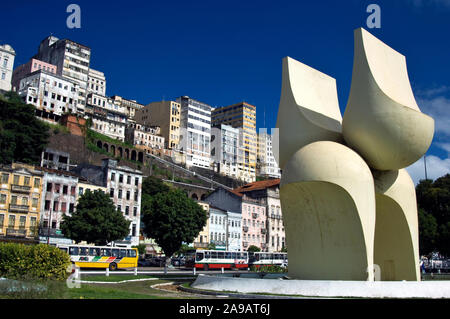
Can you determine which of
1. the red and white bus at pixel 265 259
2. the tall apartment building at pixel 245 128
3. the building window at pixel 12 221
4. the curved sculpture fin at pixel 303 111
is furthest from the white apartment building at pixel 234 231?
the tall apartment building at pixel 245 128

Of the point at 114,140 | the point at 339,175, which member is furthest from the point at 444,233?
the point at 114,140

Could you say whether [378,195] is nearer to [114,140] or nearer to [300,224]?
[300,224]

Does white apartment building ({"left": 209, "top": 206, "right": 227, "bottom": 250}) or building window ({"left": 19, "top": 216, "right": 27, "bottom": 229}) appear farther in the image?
white apartment building ({"left": 209, "top": 206, "right": 227, "bottom": 250})

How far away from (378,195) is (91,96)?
312 ft

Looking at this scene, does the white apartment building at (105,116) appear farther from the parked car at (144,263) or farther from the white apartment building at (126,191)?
the parked car at (144,263)

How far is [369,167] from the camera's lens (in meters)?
20.5

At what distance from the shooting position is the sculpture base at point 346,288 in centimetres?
1689

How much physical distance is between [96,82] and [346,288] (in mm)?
108982

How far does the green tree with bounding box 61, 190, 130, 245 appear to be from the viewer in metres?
42.4

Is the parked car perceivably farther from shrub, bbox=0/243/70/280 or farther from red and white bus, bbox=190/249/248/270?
shrub, bbox=0/243/70/280

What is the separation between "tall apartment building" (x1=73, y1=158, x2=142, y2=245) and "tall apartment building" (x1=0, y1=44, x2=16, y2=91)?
43077 mm

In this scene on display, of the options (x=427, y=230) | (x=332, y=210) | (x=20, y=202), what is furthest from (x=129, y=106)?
(x=332, y=210)

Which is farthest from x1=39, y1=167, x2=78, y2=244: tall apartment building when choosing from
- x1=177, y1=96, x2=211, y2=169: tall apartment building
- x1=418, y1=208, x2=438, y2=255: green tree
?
x1=177, y1=96, x2=211, y2=169: tall apartment building

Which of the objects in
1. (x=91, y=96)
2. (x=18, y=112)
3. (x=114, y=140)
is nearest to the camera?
(x=18, y=112)
